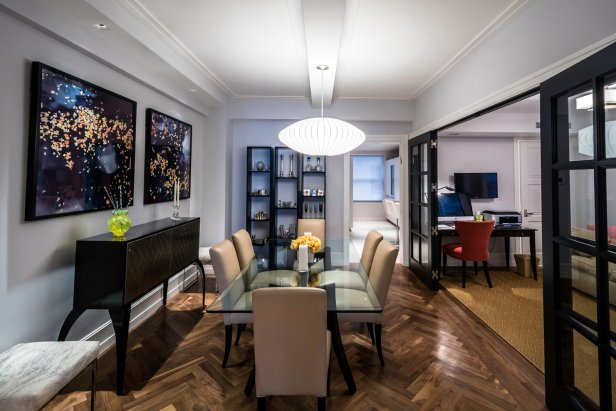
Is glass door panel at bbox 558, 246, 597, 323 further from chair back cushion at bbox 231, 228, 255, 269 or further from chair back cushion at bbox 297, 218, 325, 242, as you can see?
chair back cushion at bbox 297, 218, 325, 242

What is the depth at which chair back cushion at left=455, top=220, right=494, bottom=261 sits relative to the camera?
375cm

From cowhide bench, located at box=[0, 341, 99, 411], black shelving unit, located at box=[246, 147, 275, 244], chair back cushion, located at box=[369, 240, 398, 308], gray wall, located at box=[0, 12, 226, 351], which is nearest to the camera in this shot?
cowhide bench, located at box=[0, 341, 99, 411]

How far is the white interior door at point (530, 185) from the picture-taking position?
4.80 metres

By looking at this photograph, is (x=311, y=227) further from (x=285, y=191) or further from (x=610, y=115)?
(x=610, y=115)

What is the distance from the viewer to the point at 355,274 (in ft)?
8.45

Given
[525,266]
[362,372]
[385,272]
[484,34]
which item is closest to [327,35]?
[484,34]

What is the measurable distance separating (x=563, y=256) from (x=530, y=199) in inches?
154

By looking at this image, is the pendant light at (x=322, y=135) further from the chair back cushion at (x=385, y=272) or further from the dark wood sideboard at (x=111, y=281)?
the dark wood sideboard at (x=111, y=281)

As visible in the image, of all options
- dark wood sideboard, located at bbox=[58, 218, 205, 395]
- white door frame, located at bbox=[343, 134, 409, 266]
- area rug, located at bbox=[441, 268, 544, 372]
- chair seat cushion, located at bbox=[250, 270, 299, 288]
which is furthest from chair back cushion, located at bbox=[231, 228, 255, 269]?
area rug, located at bbox=[441, 268, 544, 372]

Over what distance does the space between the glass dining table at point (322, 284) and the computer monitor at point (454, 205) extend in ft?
7.97

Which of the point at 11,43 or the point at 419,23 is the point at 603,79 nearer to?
the point at 419,23

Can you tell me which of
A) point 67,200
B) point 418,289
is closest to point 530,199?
point 418,289

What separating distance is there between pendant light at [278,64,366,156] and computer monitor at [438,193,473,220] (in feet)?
9.01

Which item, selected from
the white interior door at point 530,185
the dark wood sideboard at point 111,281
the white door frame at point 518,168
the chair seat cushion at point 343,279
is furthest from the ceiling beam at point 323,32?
the white interior door at point 530,185
